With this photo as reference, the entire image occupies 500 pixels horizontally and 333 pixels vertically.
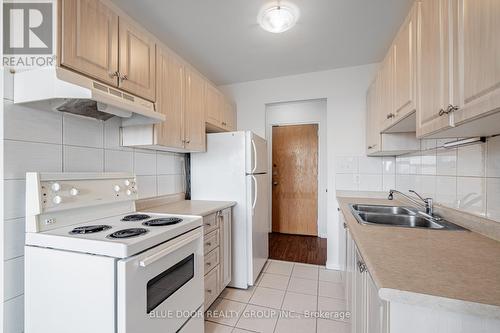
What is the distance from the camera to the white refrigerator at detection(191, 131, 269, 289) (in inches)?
86.7

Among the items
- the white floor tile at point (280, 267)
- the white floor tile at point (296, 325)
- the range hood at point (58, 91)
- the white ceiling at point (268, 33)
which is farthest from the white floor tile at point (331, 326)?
the white ceiling at point (268, 33)

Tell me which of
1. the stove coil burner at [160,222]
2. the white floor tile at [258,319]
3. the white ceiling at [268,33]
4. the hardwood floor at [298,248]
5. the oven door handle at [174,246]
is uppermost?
the white ceiling at [268,33]

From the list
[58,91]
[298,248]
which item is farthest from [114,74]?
[298,248]

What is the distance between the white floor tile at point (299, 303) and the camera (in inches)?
74.7

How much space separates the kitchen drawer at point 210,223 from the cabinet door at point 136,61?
101 centimetres

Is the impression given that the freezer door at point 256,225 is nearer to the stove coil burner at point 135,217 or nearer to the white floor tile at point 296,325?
the white floor tile at point 296,325

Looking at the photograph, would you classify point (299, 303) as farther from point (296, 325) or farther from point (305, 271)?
point (305, 271)

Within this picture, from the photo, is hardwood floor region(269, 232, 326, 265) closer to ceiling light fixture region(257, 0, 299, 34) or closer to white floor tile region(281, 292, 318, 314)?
white floor tile region(281, 292, 318, 314)

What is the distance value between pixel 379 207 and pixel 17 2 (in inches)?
106

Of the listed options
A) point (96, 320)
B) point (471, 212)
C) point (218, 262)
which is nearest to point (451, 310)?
point (471, 212)

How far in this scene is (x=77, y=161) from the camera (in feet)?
4.58

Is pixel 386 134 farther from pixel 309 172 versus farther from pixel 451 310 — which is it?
pixel 309 172

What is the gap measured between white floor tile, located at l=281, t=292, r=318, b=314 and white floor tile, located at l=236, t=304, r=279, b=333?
142 mm

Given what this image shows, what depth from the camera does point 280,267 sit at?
2682 millimetres
